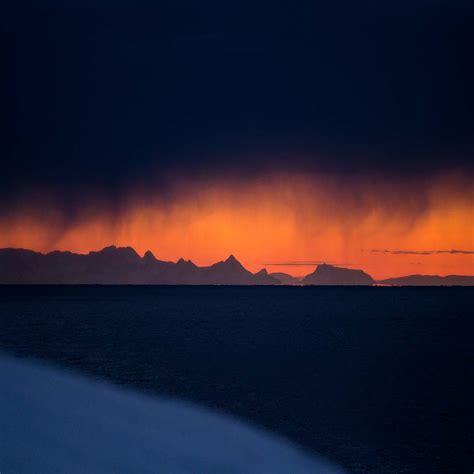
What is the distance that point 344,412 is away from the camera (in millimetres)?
28516

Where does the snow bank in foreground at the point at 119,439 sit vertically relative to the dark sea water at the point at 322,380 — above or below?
above

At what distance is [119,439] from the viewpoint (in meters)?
16.8

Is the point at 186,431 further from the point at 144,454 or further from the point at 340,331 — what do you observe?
the point at 340,331

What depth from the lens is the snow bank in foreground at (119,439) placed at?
1417 centimetres

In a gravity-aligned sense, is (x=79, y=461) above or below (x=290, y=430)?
above

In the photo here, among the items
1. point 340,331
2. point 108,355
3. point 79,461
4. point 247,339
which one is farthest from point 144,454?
point 340,331

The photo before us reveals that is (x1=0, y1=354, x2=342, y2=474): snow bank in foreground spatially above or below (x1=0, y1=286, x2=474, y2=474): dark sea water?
above

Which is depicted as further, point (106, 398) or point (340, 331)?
point (340, 331)

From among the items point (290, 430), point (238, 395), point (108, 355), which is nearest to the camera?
point (290, 430)

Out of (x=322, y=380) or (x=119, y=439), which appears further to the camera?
(x=322, y=380)

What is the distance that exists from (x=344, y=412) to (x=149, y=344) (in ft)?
114

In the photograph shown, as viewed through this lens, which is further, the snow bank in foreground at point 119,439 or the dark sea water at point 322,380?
the dark sea water at point 322,380

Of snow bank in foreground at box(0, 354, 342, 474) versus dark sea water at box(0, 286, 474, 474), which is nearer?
snow bank in foreground at box(0, 354, 342, 474)

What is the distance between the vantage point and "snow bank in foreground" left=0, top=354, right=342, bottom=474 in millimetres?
14172
